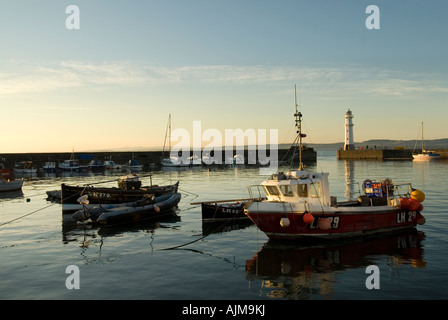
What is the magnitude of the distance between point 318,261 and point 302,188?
15.1ft

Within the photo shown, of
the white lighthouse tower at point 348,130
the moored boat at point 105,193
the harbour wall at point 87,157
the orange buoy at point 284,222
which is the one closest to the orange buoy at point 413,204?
the orange buoy at point 284,222

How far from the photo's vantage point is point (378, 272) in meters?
15.5

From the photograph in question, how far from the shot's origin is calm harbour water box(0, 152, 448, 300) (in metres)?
13.8

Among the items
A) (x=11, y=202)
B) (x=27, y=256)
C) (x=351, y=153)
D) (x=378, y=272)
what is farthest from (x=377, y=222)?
(x=351, y=153)

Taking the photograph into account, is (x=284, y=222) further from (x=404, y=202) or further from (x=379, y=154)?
(x=379, y=154)

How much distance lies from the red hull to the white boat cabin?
3.24 ft

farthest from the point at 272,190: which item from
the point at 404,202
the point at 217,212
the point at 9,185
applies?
the point at 9,185

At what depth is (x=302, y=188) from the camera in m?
20.7

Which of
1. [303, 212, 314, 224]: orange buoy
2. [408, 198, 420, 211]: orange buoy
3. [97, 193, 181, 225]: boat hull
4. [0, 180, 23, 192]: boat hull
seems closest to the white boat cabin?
[303, 212, 314, 224]: orange buoy

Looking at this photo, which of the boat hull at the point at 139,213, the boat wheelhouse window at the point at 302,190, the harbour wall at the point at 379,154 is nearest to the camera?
the boat wheelhouse window at the point at 302,190

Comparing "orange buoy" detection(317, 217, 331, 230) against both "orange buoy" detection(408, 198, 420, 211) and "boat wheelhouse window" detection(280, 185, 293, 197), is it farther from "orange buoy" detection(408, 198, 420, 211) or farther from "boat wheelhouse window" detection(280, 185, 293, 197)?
"orange buoy" detection(408, 198, 420, 211)

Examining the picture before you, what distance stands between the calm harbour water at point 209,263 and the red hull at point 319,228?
2.07 ft

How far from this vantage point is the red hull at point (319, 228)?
20062 mm

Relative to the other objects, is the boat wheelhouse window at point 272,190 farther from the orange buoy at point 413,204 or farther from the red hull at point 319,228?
the orange buoy at point 413,204
